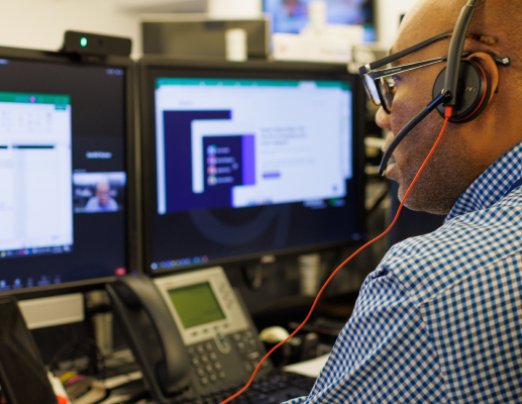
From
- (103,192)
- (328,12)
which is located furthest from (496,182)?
(328,12)

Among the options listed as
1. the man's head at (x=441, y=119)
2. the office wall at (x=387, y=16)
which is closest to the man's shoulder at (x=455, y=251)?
the man's head at (x=441, y=119)

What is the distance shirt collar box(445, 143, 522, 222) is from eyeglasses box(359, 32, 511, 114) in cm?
10

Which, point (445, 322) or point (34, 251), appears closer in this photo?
point (445, 322)

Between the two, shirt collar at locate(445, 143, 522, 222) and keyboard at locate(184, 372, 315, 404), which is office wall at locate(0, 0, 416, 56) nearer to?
keyboard at locate(184, 372, 315, 404)

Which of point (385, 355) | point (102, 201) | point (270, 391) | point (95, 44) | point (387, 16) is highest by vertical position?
point (387, 16)

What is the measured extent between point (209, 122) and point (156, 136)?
0.10 meters

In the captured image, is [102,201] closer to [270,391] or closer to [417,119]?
[270,391]

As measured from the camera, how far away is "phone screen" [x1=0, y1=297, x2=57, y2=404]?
0.68 meters

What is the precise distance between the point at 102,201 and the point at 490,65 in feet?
2.02

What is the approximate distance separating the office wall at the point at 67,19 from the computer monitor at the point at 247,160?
8.67ft

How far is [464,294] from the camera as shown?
1.41ft

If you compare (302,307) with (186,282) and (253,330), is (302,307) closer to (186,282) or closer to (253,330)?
(253,330)

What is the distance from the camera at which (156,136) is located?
93 centimetres

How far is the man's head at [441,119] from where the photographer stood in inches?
22.7
